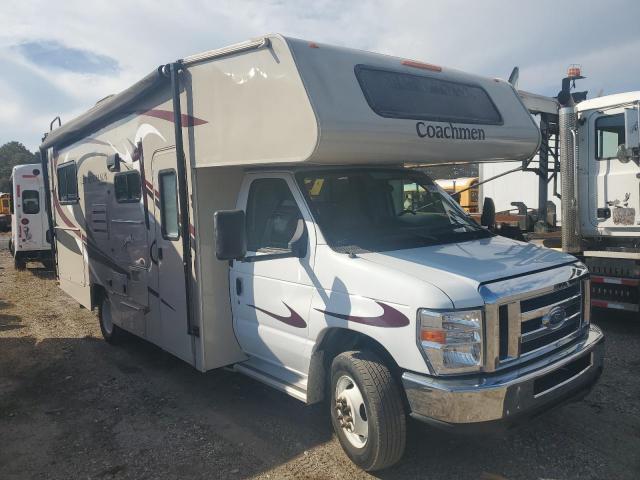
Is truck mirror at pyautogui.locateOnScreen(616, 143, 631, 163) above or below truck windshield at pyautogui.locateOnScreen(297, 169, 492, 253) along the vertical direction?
above

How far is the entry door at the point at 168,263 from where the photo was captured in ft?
16.8

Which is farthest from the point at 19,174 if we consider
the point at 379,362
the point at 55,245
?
the point at 379,362

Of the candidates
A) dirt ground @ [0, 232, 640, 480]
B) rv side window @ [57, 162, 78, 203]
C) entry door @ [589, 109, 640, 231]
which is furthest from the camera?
rv side window @ [57, 162, 78, 203]

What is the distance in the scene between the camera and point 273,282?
439 centimetres

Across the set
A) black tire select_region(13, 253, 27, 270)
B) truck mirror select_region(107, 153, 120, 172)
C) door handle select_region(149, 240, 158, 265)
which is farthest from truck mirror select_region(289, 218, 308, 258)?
black tire select_region(13, 253, 27, 270)

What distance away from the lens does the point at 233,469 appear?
396 centimetres

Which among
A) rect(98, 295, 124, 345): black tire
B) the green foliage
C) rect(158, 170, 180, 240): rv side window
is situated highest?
the green foliage

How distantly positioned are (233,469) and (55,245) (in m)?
6.64

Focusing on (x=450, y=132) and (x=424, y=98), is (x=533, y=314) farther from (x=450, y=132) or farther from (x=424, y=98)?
(x=424, y=98)

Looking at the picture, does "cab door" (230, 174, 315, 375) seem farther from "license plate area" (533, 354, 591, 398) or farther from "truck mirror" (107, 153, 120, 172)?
"truck mirror" (107, 153, 120, 172)

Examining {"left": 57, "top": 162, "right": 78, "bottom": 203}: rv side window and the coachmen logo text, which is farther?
{"left": 57, "top": 162, "right": 78, "bottom": 203}: rv side window

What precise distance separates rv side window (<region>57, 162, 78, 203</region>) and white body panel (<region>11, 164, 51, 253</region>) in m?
7.41

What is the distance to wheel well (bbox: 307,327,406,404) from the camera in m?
3.92

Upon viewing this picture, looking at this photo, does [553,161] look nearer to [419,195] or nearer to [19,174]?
[419,195]
